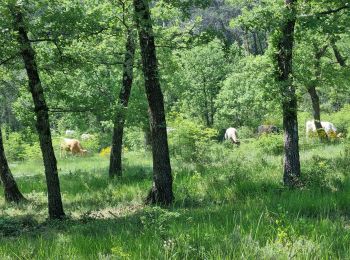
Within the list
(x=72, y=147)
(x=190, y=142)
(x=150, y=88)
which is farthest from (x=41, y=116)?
(x=72, y=147)

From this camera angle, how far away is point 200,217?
7172 millimetres

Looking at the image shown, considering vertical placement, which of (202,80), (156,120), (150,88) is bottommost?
(156,120)

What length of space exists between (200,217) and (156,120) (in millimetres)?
3250

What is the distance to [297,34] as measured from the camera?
1092 centimetres

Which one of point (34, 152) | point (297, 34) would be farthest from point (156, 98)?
point (34, 152)

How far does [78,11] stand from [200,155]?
31.6 ft

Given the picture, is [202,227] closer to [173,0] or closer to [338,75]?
[173,0]

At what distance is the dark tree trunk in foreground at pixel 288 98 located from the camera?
10.7 metres

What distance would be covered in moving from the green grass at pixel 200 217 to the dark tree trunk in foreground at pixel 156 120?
19.0 inches

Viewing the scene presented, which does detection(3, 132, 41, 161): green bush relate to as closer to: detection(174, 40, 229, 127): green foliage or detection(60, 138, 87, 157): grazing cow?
detection(60, 138, 87, 157): grazing cow

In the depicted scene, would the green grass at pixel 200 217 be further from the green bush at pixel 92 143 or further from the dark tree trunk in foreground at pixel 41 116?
the green bush at pixel 92 143

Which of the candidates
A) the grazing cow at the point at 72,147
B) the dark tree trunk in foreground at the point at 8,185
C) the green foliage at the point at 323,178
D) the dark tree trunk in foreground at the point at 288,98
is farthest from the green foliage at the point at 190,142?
Result: the grazing cow at the point at 72,147

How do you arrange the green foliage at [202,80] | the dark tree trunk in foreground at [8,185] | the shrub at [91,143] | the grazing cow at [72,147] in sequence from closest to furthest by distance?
the dark tree trunk in foreground at [8,185]
the grazing cow at [72,147]
the shrub at [91,143]
the green foliage at [202,80]

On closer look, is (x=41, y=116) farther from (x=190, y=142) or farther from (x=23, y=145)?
(x=23, y=145)
